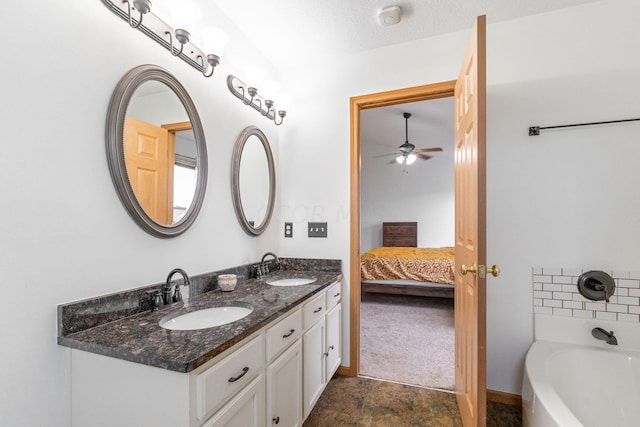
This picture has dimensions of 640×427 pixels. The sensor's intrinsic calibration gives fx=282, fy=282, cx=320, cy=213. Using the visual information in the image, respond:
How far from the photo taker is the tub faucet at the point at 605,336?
5.24 feet

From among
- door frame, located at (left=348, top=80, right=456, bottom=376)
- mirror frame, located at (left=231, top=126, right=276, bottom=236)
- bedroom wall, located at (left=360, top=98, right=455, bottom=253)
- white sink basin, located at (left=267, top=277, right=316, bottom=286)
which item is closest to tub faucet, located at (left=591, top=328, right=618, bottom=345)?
door frame, located at (left=348, top=80, right=456, bottom=376)

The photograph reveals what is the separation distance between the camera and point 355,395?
1.95 m

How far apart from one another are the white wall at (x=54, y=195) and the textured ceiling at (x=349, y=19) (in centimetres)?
86

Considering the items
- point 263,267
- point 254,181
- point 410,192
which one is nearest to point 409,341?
point 263,267

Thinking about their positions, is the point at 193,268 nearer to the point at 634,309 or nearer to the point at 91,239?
the point at 91,239

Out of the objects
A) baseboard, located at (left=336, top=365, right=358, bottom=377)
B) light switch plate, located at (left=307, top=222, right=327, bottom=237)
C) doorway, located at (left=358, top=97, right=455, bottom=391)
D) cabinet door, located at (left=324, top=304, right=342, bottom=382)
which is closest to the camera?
cabinet door, located at (left=324, top=304, right=342, bottom=382)

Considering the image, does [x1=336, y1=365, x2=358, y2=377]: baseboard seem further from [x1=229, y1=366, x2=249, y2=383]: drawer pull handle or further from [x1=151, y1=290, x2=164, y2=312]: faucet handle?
[x1=151, y1=290, x2=164, y2=312]: faucet handle

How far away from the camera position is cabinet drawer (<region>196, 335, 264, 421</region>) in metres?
0.83

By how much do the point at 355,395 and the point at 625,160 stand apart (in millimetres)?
2225

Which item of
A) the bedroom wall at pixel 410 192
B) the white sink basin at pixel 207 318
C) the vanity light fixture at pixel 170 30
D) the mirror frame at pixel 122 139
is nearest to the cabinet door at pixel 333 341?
the white sink basin at pixel 207 318

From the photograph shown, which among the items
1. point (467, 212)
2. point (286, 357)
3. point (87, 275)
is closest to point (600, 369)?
point (467, 212)

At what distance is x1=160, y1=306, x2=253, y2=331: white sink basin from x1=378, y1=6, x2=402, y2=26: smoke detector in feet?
6.29

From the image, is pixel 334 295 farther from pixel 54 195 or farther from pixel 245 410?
pixel 54 195

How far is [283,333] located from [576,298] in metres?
1.79
